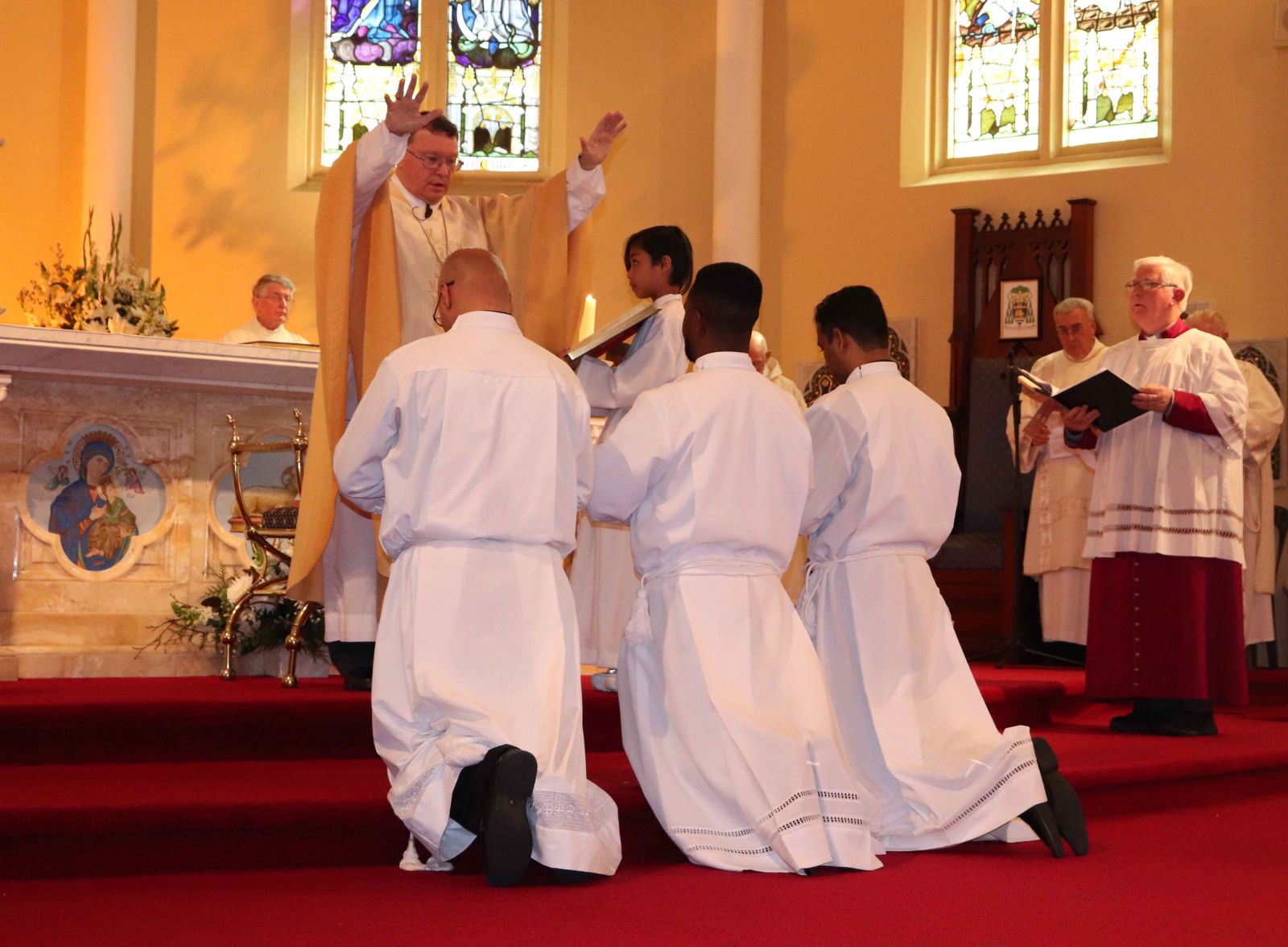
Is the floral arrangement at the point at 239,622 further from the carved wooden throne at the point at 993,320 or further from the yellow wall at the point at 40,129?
the yellow wall at the point at 40,129

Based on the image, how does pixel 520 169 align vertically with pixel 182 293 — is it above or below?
above

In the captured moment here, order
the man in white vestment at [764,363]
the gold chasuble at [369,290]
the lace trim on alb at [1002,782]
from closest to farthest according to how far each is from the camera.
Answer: the lace trim on alb at [1002,782] < the gold chasuble at [369,290] < the man in white vestment at [764,363]

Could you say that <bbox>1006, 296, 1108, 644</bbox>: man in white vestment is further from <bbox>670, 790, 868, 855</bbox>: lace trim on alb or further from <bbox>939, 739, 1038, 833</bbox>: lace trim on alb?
<bbox>670, 790, 868, 855</bbox>: lace trim on alb

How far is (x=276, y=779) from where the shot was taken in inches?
182

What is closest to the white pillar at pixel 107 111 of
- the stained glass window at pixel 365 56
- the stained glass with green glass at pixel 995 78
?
the stained glass window at pixel 365 56

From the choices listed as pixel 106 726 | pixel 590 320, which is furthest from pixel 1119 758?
pixel 106 726

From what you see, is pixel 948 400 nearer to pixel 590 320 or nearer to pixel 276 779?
pixel 590 320

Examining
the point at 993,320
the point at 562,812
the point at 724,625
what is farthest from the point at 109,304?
the point at 993,320

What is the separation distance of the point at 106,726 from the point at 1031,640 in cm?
635

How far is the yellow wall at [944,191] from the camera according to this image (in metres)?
10.7

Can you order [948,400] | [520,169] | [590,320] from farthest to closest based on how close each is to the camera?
[520,169] → [948,400] → [590,320]

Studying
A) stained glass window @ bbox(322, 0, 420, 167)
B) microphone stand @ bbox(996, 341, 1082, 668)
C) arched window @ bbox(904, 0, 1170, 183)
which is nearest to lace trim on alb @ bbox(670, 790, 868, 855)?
microphone stand @ bbox(996, 341, 1082, 668)

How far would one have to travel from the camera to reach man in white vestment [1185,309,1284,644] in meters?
8.20

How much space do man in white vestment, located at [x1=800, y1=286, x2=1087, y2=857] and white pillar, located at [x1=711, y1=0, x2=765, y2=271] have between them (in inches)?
249
